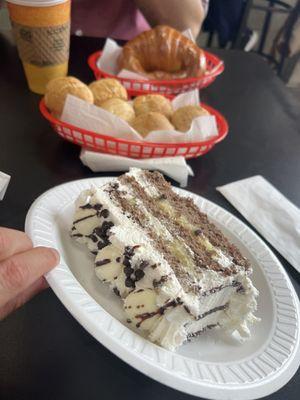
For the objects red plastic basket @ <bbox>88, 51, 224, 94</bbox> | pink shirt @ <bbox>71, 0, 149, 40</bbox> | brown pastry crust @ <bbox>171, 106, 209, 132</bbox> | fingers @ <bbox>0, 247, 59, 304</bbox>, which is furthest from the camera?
pink shirt @ <bbox>71, 0, 149, 40</bbox>

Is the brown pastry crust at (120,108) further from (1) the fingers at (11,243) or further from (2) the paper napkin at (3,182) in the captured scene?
(1) the fingers at (11,243)

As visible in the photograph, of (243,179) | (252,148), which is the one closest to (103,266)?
(243,179)

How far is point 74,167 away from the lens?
0.93m

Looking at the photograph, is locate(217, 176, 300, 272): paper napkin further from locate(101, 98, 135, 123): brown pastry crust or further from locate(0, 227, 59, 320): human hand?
locate(0, 227, 59, 320): human hand

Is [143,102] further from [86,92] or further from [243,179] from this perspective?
[243,179]

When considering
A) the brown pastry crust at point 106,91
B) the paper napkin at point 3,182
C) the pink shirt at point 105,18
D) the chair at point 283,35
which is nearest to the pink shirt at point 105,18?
the pink shirt at point 105,18

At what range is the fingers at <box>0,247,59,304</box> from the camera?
469 millimetres

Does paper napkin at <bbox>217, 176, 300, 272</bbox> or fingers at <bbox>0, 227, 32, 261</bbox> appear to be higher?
fingers at <bbox>0, 227, 32, 261</bbox>

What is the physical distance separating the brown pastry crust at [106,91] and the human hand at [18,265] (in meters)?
0.58

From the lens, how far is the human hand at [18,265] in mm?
472

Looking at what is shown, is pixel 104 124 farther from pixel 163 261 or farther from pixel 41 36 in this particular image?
pixel 163 261

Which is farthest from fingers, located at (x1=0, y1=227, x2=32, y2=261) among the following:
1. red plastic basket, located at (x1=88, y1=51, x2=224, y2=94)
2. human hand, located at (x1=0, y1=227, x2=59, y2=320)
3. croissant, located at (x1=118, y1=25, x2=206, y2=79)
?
croissant, located at (x1=118, y1=25, x2=206, y2=79)

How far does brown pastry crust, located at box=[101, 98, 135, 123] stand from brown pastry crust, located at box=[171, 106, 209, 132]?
0.11 metres

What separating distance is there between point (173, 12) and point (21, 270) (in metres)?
1.36
